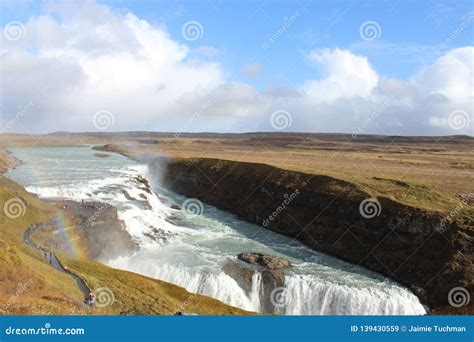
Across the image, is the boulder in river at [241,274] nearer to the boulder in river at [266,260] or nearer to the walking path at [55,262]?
the boulder in river at [266,260]

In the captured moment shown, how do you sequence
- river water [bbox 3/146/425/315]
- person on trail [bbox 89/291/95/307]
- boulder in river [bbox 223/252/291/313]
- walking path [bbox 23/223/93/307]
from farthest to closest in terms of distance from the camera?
boulder in river [bbox 223/252/291/313]
river water [bbox 3/146/425/315]
walking path [bbox 23/223/93/307]
person on trail [bbox 89/291/95/307]

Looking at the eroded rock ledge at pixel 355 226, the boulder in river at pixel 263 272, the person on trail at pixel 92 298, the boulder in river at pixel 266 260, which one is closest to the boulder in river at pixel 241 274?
the boulder in river at pixel 263 272

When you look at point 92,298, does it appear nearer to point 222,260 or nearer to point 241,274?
point 241,274

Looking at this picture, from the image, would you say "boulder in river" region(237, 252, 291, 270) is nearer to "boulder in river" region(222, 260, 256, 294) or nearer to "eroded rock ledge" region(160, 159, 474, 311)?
"boulder in river" region(222, 260, 256, 294)

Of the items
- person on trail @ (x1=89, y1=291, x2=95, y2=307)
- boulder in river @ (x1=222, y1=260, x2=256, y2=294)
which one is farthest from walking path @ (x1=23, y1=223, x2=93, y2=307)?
boulder in river @ (x1=222, y1=260, x2=256, y2=294)

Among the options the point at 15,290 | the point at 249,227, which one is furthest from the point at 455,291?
the point at 15,290

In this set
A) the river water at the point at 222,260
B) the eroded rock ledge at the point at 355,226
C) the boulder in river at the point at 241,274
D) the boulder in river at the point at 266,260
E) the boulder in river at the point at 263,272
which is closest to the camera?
the river water at the point at 222,260

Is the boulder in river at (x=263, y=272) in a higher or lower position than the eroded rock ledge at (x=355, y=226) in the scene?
lower
